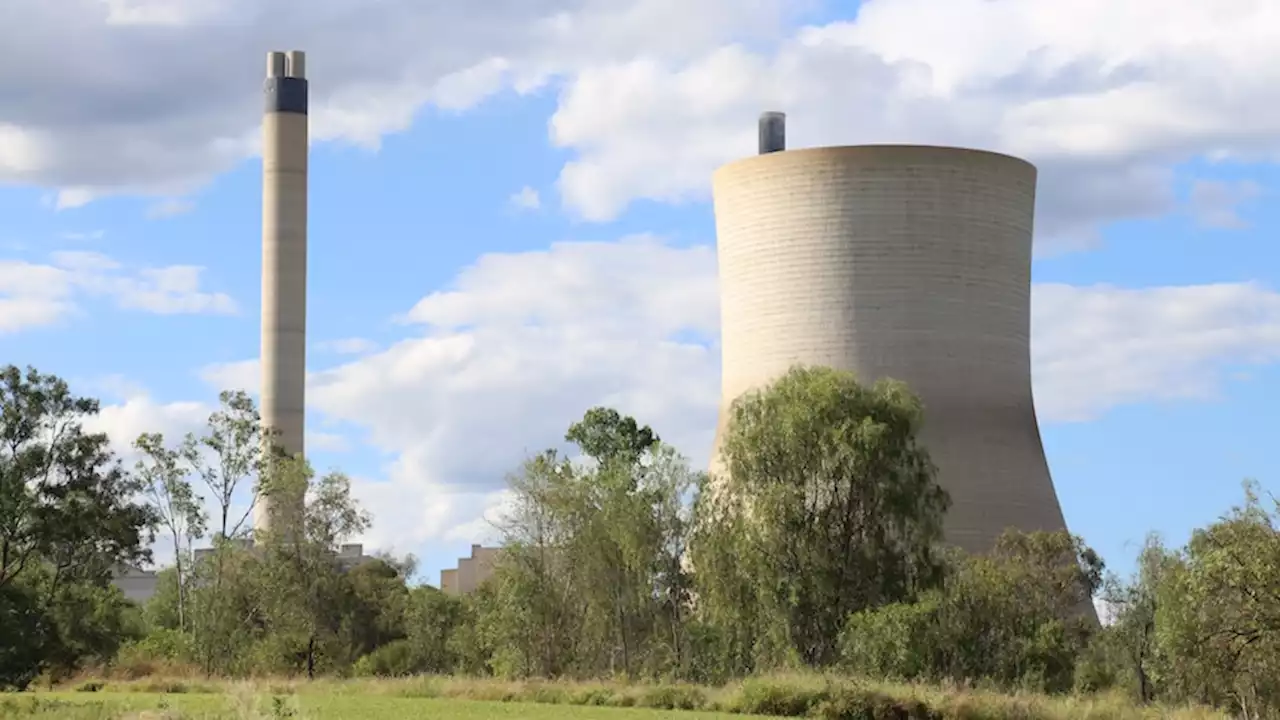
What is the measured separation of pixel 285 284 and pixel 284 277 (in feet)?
0.75

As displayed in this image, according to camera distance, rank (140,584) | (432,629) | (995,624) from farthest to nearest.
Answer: (140,584) < (432,629) < (995,624)

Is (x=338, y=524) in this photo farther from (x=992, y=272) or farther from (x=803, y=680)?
(x=803, y=680)

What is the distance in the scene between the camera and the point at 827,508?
3494cm

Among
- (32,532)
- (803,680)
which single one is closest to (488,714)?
(803,680)

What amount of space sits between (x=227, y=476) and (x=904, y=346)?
1770cm

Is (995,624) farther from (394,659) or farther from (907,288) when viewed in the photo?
(394,659)

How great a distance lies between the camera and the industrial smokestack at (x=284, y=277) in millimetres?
60969

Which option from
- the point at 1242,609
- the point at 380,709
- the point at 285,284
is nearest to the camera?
the point at 1242,609

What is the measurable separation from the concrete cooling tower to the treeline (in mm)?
1832

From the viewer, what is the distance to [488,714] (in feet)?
85.9

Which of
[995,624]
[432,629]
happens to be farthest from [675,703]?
[432,629]

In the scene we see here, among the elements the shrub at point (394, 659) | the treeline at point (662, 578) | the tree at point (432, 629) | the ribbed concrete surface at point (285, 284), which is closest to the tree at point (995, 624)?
the treeline at point (662, 578)

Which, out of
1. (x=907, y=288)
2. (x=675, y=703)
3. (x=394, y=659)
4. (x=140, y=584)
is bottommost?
(x=675, y=703)

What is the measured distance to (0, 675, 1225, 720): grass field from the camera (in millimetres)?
25562
